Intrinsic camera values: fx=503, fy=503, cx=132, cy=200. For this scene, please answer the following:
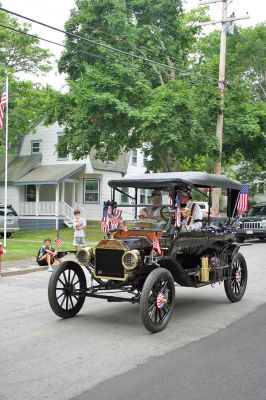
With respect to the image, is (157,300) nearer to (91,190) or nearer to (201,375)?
(201,375)

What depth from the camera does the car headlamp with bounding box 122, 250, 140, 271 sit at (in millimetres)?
6844

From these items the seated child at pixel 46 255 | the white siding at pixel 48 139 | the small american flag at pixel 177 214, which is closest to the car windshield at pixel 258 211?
the white siding at pixel 48 139

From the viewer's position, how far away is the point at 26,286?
36.8ft

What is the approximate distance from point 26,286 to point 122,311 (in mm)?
3749

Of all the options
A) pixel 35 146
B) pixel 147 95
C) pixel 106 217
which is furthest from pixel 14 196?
pixel 106 217

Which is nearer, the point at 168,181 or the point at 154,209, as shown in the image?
the point at 168,181

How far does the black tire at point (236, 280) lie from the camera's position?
346 inches

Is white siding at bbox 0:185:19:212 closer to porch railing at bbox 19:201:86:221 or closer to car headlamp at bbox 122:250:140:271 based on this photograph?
porch railing at bbox 19:201:86:221

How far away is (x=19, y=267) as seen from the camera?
14156 mm

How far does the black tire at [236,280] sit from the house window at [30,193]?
25334 mm

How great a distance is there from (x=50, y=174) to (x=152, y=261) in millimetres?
25319

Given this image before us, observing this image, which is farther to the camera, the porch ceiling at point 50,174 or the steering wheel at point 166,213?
the porch ceiling at point 50,174

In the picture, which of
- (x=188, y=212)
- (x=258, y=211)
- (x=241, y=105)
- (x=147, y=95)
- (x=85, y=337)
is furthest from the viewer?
(x=258, y=211)

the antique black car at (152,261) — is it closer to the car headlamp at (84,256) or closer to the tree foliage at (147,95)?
the car headlamp at (84,256)
